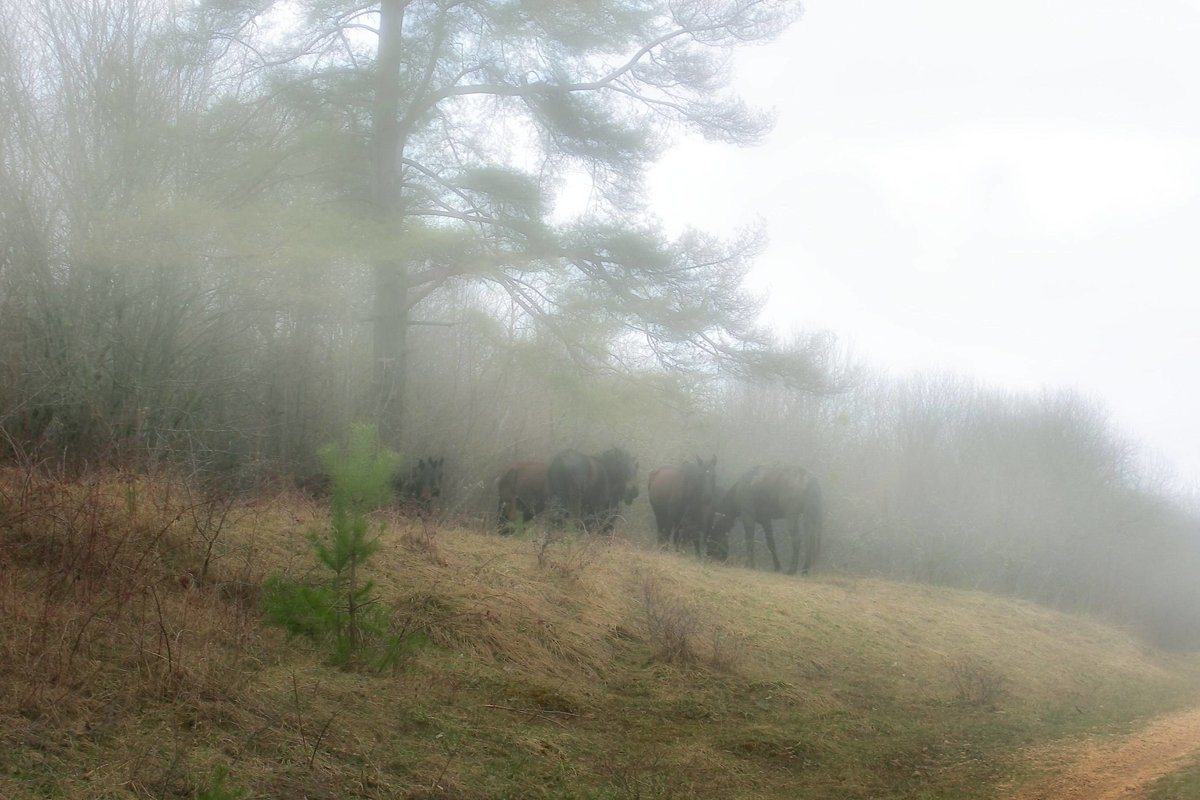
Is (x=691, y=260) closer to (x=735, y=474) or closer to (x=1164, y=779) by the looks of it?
(x=1164, y=779)

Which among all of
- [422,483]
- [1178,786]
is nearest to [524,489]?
[422,483]

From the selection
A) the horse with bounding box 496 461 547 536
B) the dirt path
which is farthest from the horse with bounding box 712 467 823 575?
the dirt path

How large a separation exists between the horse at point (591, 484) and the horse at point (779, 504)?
7.55ft

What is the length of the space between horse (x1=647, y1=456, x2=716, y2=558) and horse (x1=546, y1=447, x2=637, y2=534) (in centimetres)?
87

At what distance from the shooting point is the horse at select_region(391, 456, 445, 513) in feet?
54.0

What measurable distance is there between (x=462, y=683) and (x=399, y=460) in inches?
71.4

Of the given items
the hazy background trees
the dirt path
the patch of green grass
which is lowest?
the dirt path

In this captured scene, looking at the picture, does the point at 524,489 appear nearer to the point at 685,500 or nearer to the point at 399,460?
the point at 685,500

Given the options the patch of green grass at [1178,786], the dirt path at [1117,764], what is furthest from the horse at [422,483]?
the patch of green grass at [1178,786]

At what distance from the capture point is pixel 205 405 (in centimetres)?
1411

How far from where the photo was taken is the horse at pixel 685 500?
1953 cm

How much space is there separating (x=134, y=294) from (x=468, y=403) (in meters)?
8.69

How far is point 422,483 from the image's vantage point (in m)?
16.9

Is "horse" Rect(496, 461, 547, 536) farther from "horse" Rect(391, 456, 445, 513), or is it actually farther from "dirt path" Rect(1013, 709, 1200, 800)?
"dirt path" Rect(1013, 709, 1200, 800)
